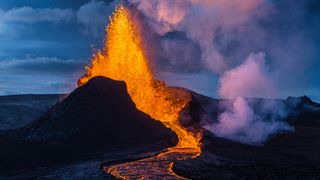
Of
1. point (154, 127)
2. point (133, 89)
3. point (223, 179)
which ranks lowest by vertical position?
point (223, 179)

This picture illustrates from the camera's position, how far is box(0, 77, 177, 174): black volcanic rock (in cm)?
5156

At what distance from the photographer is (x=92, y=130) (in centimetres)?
5672

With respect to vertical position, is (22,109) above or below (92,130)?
above

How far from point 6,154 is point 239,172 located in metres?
22.9

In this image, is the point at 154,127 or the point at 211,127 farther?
the point at 211,127

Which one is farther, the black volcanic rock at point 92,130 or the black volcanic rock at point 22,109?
the black volcanic rock at point 22,109

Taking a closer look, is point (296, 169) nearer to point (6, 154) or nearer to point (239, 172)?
point (239, 172)

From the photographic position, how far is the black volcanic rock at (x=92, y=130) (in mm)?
51562

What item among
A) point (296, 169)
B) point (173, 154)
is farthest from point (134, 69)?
point (296, 169)

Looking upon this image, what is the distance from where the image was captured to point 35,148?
5056 centimetres

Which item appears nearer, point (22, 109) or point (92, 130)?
point (92, 130)

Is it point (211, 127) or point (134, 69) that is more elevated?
point (134, 69)

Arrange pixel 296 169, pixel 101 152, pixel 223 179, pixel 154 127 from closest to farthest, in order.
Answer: pixel 223 179 < pixel 296 169 < pixel 101 152 < pixel 154 127

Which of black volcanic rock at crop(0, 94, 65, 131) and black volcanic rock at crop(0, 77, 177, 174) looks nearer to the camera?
black volcanic rock at crop(0, 77, 177, 174)
